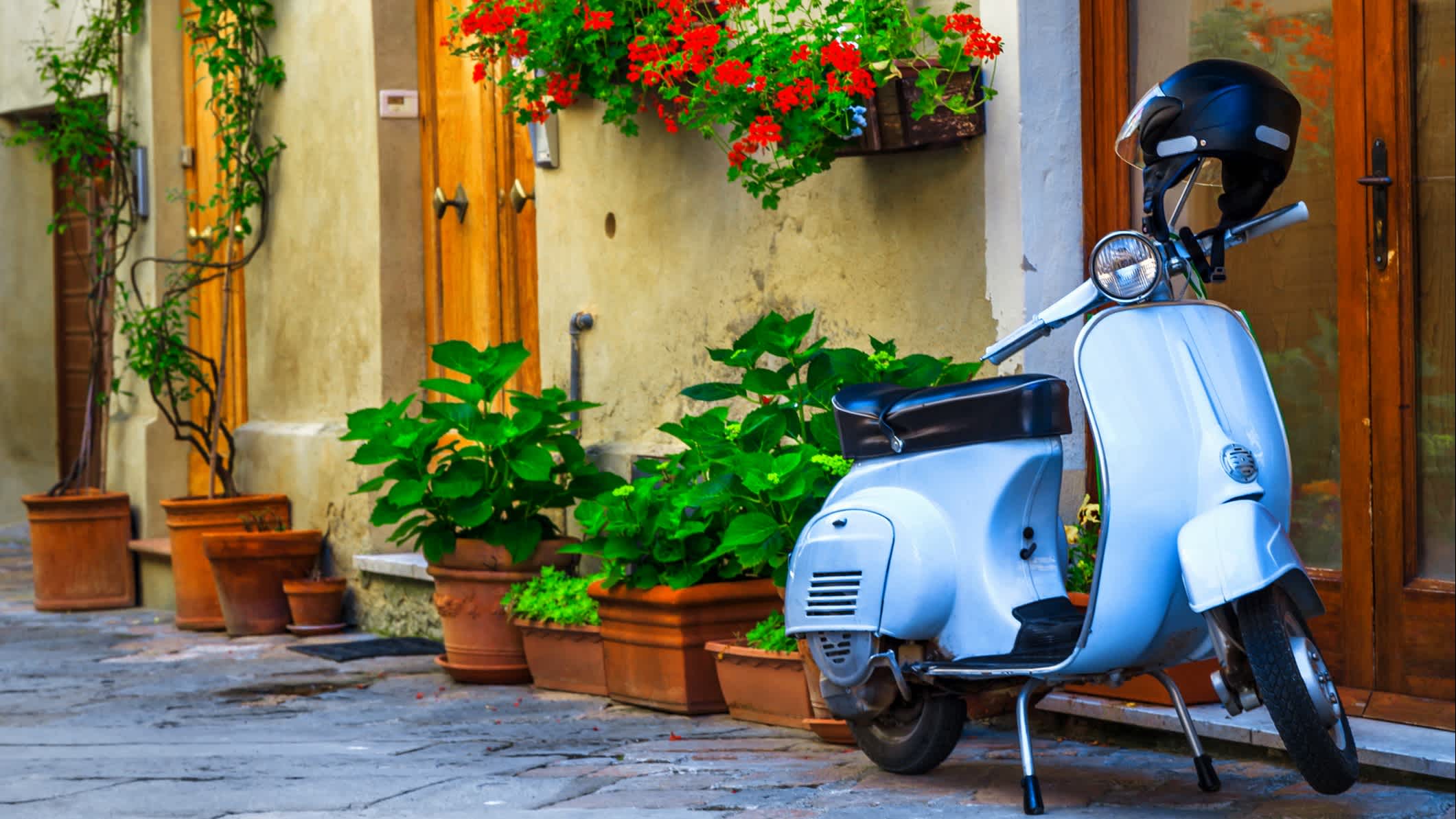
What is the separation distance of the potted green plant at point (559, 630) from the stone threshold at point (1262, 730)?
4.56 feet

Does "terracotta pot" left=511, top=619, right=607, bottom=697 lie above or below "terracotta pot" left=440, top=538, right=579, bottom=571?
below

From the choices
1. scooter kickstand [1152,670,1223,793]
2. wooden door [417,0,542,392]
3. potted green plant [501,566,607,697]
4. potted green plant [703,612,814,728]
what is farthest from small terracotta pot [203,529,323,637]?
scooter kickstand [1152,670,1223,793]

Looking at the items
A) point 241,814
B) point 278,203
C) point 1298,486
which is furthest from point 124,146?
point 1298,486

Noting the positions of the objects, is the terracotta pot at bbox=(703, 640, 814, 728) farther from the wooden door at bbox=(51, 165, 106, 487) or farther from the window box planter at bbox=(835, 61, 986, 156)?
the wooden door at bbox=(51, 165, 106, 487)

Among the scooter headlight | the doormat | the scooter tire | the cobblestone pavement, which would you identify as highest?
the scooter headlight

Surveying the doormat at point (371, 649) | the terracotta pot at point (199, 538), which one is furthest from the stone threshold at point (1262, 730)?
the terracotta pot at point (199, 538)

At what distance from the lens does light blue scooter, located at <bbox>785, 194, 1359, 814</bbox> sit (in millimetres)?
3131

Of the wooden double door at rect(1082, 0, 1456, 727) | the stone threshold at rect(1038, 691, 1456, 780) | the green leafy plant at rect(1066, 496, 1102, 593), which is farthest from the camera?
the green leafy plant at rect(1066, 496, 1102, 593)

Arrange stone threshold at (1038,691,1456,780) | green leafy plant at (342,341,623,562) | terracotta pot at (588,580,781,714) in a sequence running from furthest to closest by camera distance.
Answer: green leafy plant at (342,341,623,562) < terracotta pot at (588,580,781,714) < stone threshold at (1038,691,1456,780)

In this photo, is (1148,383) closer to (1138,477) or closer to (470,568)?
(1138,477)

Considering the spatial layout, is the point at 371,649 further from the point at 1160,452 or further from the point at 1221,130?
the point at 1221,130

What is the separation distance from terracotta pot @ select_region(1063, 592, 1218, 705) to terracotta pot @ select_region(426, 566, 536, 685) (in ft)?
6.62

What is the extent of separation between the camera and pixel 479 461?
5.48m

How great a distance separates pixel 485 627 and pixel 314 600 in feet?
5.43
